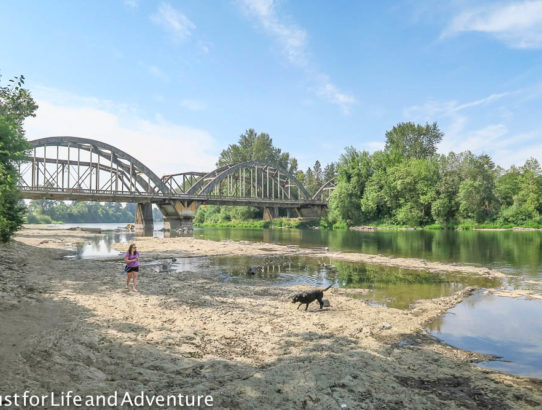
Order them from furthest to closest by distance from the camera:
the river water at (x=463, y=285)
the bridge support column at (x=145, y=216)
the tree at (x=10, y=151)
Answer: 1. the bridge support column at (x=145, y=216)
2. the tree at (x=10, y=151)
3. the river water at (x=463, y=285)

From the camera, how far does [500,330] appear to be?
9.12m

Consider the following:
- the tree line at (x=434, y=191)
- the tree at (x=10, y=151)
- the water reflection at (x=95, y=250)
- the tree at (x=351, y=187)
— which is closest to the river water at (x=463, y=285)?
the water reflection at (x=95, y=250)

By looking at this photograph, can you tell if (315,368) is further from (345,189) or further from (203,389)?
(345,189)

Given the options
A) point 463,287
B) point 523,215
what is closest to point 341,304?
point 463,287

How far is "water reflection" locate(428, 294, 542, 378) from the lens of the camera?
7070mm

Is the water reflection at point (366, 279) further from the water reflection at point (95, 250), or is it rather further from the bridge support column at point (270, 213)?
the bridge support column at point (270, 213)

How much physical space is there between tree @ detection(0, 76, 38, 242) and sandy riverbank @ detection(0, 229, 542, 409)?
10220mm

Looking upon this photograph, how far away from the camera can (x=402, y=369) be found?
612 centimetres

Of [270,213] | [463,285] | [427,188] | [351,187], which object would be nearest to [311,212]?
[270,213]

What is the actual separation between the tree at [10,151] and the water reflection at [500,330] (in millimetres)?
18736

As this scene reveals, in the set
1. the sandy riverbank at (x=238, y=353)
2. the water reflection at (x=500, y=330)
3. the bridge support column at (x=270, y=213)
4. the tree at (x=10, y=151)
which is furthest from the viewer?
the bridge support column at (x=270, y=213)

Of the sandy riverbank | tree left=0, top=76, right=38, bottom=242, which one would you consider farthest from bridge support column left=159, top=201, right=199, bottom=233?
the sandy riverbank

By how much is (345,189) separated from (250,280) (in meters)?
63.5

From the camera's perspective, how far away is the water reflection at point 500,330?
707 centimetres
